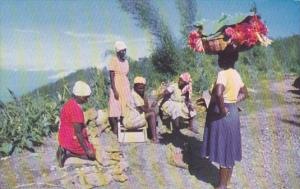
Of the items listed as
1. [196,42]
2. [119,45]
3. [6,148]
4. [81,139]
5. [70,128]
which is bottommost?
[6,148]

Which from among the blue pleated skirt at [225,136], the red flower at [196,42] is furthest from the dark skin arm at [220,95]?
the red flower at [196,42]

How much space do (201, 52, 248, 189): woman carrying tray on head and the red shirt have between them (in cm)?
132

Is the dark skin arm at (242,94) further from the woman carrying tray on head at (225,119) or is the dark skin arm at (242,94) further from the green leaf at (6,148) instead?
the green leaf at (6,148)

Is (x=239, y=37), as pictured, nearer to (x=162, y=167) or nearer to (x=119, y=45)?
(x=162, y=167)

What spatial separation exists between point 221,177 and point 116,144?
6.87ft

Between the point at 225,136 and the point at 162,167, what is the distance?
114 centimetres

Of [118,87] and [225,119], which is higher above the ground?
[118,87]

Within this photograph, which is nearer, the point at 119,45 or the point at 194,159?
the point at 194,159

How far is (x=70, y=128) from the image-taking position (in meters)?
5.61

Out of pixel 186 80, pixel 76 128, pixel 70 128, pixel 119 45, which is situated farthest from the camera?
pixel 186 80

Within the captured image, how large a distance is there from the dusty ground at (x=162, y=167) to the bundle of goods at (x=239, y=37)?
1.48 m

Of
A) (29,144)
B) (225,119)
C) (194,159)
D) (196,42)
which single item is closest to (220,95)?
(225,119)

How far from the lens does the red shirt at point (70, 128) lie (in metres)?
5.52

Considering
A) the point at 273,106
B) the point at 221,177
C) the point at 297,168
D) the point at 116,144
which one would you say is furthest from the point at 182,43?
the point at 221,177
